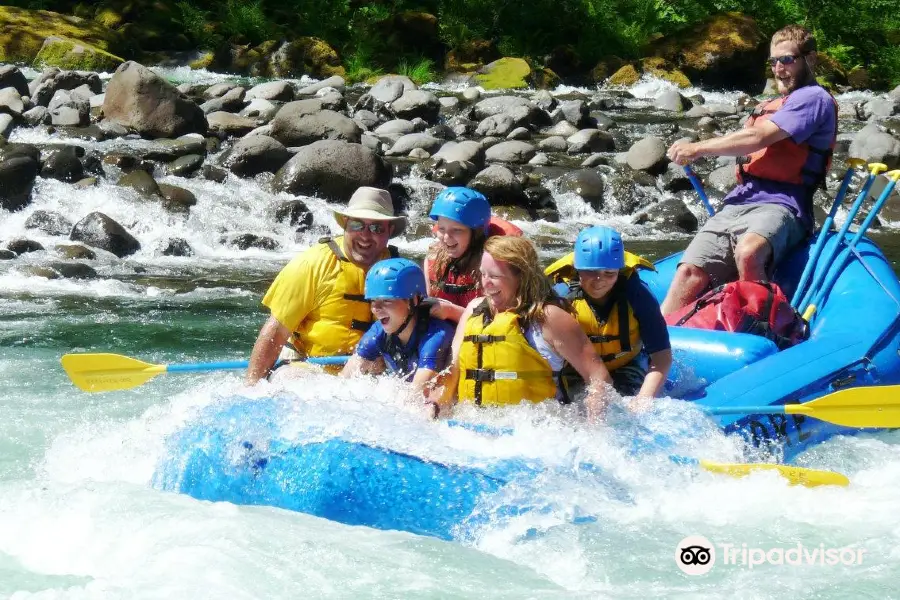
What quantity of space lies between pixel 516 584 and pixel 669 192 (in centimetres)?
886

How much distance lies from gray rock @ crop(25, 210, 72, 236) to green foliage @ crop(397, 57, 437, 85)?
31.2 feet

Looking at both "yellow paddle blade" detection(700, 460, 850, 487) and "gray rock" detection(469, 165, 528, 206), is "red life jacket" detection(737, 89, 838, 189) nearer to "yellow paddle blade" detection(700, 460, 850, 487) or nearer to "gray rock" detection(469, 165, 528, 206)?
"yellow paddle blade" detection(700, 460, 850, 487)

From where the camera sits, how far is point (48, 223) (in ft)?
31.7

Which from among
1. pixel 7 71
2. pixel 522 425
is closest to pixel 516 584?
pixel 522 425

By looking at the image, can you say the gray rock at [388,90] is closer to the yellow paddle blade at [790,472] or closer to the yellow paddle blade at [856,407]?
the yellow paddle blade at [856,407]

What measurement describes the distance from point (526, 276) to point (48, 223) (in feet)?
23.0

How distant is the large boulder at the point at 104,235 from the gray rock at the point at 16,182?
101 cm

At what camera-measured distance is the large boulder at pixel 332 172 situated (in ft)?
35.4

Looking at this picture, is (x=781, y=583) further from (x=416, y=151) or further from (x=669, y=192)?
(x=416, y=151)

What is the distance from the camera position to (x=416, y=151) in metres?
12.4

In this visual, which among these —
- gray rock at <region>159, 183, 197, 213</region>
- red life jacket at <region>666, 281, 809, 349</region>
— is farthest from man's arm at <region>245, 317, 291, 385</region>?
gray rock at <region>159, 183, 197, 213</region>

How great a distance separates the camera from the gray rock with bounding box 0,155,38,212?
10.1 m

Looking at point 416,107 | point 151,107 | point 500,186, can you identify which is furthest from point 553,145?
point 151,107

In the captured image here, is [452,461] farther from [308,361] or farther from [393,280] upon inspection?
[308,361]
